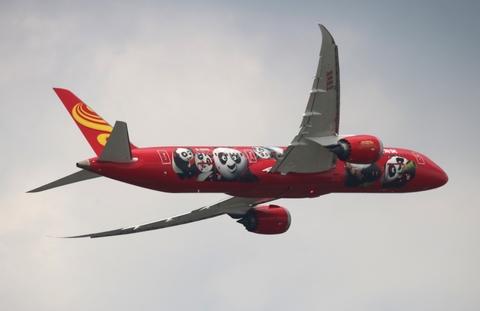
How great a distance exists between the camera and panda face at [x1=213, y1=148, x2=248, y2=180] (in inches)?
2183

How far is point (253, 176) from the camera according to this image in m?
56.3

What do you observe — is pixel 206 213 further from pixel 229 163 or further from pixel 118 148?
pixel 118 148

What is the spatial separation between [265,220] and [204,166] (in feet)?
34.9

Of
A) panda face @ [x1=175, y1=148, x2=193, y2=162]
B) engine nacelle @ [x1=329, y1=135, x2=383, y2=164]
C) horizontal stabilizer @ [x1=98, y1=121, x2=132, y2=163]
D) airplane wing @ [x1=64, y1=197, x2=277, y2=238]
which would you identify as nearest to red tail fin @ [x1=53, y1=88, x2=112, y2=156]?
horizontal stabilizer @ [x1=98, y1=121, x2=132, y2=163]

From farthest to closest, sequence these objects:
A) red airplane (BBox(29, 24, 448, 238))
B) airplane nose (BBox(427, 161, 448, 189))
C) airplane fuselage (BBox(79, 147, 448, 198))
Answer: airplane nose (BBox(427, 161, 448, 189))
airplane fuselage (BBox(79, 147, 448, 198))
red airplane (BBox(29, 24, 448, 238))

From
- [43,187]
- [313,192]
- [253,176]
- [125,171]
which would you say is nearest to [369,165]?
[313,192]

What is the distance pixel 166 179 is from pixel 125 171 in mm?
2432

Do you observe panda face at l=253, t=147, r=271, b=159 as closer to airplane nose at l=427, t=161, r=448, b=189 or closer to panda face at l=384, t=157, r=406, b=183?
panda face at l=384, t=157, r=406, b=183

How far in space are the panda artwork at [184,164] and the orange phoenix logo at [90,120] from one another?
177 inches

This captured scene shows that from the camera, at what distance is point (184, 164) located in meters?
54.5

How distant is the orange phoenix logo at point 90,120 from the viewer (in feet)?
185

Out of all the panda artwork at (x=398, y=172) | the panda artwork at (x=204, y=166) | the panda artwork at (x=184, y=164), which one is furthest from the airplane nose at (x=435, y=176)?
the panda artwork at (x=184, y=164)

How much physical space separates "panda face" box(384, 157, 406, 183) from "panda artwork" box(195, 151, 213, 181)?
1177 cm

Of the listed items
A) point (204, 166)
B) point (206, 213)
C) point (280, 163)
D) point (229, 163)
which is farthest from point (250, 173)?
point (206, 213)
